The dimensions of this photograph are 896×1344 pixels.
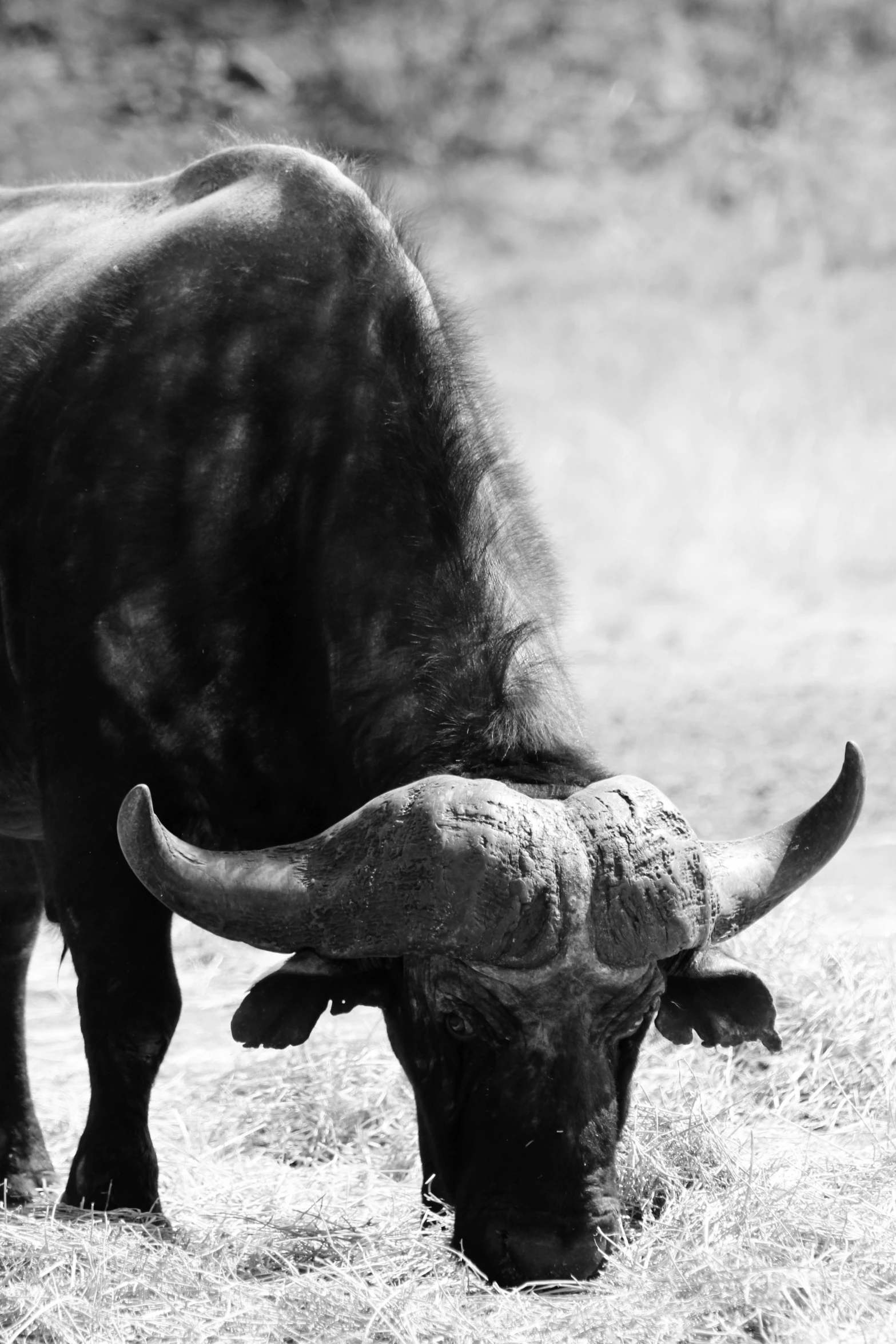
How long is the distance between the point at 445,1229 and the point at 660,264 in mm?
19939

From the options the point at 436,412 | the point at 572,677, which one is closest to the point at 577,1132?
the point at 572,677

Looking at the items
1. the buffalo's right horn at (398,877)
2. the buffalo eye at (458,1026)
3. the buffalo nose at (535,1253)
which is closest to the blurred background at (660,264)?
the buffalo's right horn at (398,877)

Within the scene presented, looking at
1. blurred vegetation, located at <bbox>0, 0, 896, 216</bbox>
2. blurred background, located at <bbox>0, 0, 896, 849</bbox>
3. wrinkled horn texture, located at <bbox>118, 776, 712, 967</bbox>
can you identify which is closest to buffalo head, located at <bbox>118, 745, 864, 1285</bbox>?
wrinkled horn texture, located at <bbox>118, 776, 712, 967</bbox>

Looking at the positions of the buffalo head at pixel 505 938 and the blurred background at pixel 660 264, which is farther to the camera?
the blurred background at pixel 660 264

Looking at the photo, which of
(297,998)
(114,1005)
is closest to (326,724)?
(297,998)

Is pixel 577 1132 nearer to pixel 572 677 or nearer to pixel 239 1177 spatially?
pixel 572 677

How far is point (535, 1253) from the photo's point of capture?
12.2ft

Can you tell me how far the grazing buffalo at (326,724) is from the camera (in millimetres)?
3729

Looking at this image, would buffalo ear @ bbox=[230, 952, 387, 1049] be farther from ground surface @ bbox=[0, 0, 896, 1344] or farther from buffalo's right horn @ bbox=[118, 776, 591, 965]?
ground surface @ bbox=[0, 0, 896, 1344]

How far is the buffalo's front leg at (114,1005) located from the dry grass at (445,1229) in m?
0.17

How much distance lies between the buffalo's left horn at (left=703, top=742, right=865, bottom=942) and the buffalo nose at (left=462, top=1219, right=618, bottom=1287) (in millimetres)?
708

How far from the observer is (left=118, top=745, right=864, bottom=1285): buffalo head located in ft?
12.0

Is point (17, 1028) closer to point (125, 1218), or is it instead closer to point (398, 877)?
point (125, 1218)

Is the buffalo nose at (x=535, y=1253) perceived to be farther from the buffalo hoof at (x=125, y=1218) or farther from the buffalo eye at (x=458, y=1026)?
the buffalo hoof at (x=125, y=1218)
